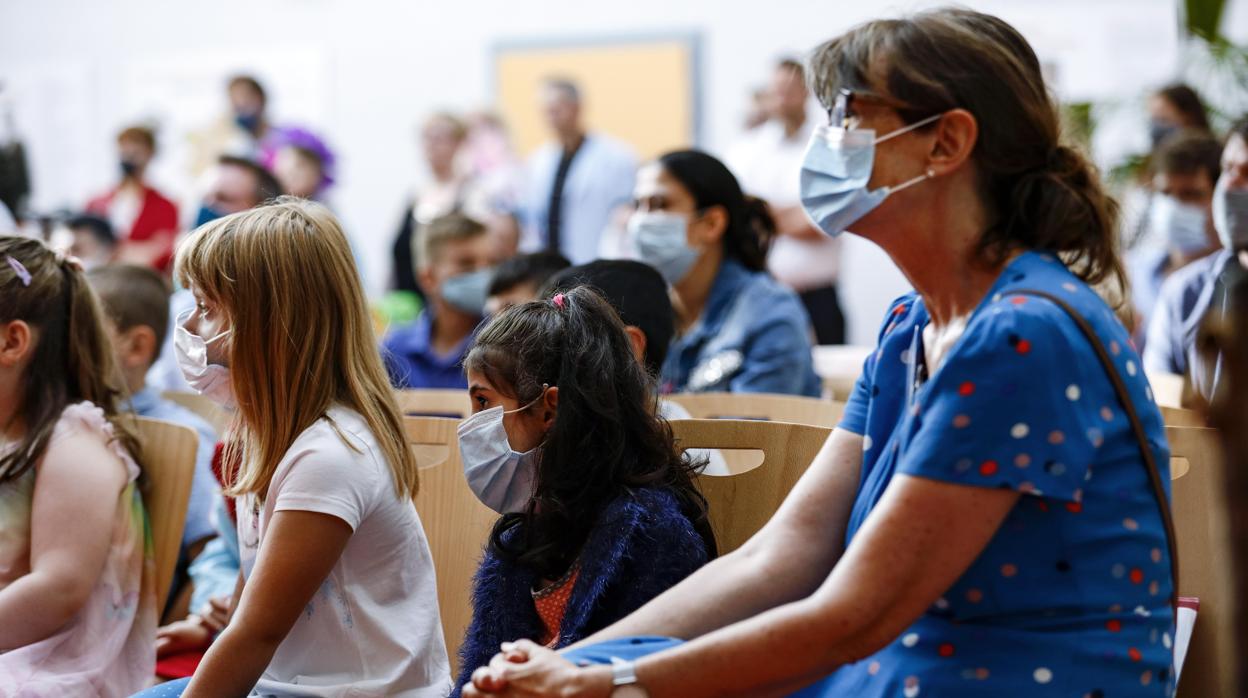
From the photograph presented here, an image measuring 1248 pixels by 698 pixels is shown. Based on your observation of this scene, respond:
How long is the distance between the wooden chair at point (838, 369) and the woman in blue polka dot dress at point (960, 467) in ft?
6.24

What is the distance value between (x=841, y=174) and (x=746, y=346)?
175 centimetres

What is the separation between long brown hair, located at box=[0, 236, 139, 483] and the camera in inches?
88.0

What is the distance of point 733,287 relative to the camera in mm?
3396

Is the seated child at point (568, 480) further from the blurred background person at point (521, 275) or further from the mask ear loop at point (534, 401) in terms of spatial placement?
the blurred background person at point (521, 275)

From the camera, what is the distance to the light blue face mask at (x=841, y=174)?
1445mm

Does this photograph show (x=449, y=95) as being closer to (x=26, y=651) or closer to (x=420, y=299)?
(x=420, y=299)

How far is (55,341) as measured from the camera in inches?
90.2

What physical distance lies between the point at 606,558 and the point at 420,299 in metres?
5.18

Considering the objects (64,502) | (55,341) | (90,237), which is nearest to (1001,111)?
(64,502)

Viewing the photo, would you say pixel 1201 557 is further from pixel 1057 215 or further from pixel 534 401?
pixel 534 401

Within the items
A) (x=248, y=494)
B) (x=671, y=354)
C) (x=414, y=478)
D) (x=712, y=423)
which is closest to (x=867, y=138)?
(x=712, y=423)

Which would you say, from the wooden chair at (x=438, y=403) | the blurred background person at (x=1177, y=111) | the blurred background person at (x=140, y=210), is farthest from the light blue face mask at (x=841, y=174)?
the blurred background person at (x=140, y=210)

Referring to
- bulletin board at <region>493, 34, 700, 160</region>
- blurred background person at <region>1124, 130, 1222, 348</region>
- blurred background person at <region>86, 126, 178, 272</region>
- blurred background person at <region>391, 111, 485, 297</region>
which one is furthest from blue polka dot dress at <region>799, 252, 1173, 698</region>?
bulletin board at <region>493, 34, 700, 160</region>

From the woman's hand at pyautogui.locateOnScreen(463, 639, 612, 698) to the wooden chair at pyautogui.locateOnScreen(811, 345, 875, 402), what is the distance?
209 centimetres
